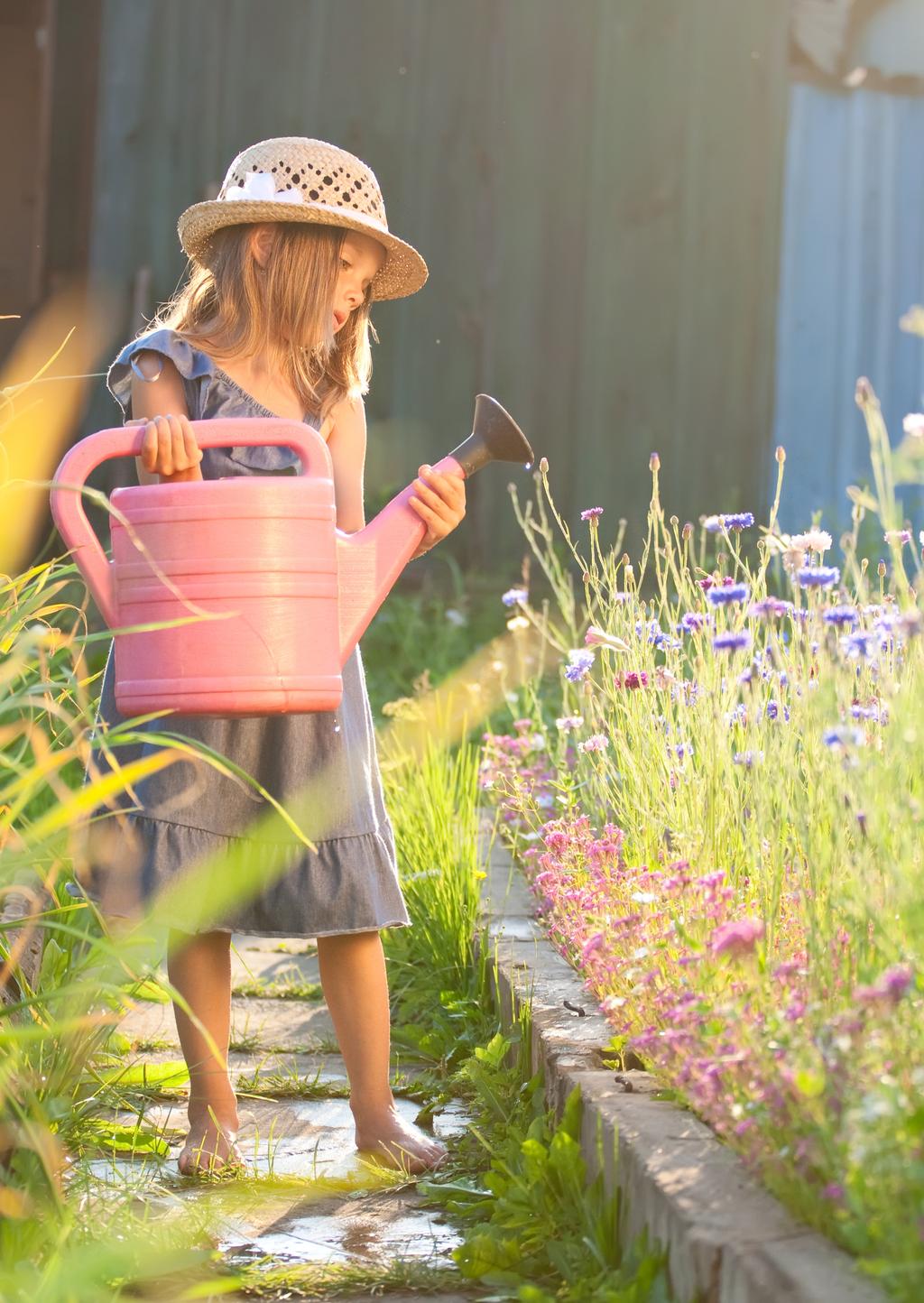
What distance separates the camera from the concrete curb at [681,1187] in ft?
4.32

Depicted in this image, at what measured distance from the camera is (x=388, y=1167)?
2.13 meters

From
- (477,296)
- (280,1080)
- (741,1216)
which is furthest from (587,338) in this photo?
(741,1216)

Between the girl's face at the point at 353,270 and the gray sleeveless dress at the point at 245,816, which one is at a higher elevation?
the girl's face at the point at 353,270

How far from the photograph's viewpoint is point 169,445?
6.23 ft

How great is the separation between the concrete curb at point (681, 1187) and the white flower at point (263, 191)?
1147 mm

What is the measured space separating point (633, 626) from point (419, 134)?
3828 mm

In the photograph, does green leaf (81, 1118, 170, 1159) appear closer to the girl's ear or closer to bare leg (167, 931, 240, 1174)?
bare leg (167, 931, 240, 1174)

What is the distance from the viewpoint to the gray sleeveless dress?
7.21 ft

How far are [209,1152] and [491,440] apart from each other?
98cm

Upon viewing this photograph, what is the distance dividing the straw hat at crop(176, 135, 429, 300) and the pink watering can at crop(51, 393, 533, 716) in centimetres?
50

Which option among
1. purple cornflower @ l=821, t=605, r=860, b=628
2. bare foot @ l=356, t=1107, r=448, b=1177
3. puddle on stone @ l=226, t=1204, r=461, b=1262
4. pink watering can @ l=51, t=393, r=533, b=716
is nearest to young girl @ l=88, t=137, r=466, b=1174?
bare foot @ l=356, t=1107, r=448, b=1177

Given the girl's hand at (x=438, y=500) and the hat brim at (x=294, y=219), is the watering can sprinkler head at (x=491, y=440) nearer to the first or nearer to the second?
the girl's hand at (x=438, y=500)

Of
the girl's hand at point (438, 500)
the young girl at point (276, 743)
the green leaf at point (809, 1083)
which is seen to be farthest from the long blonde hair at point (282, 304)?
the green leaf at point (809, 1083)

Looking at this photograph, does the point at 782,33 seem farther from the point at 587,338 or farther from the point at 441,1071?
the point at 441,1071
